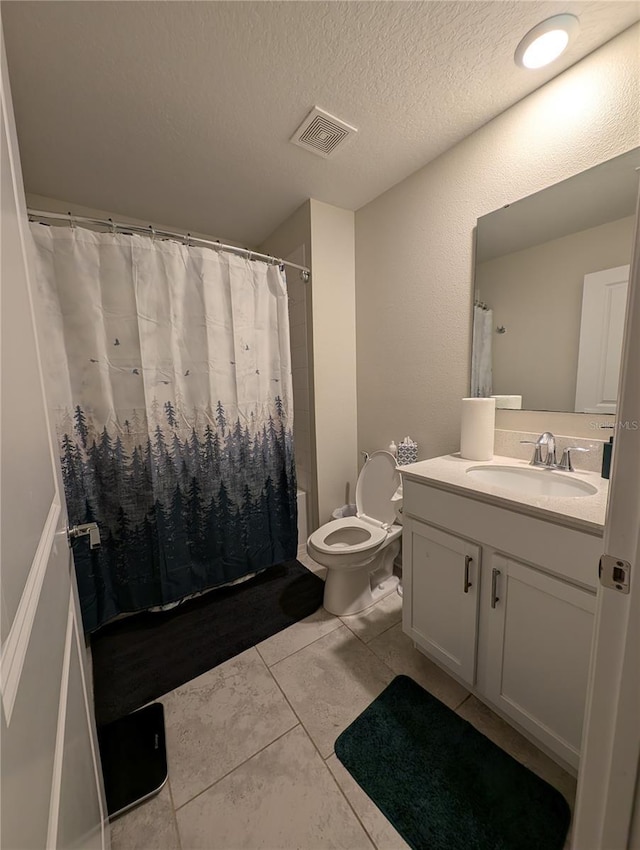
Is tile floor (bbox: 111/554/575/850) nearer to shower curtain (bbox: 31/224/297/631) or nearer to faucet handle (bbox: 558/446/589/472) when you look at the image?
shower curtain (bbox: 31/224/297/631)

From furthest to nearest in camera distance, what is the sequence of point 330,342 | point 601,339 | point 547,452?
point 330,342 < point 547,452 < point 601,339

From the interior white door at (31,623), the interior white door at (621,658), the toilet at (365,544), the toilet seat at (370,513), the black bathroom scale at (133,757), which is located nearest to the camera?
the interior white door at (31,623)

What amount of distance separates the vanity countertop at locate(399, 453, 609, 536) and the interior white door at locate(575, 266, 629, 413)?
0.30 metres

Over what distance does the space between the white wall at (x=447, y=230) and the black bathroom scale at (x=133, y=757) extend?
5.71 ft

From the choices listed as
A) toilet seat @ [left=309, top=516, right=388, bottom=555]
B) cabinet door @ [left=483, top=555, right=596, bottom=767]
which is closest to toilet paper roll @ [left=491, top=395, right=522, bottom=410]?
cabinet door @ [left=483, top=555, right=596, bottom=767]

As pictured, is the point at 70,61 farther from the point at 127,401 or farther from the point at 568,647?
the point at 568,647

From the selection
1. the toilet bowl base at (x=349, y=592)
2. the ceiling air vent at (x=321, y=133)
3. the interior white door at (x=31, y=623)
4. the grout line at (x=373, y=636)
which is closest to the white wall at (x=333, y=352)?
the ceiling air vent at (x=321, y=133)

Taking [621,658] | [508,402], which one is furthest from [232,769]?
[508,402]

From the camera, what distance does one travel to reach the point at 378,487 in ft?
6.79

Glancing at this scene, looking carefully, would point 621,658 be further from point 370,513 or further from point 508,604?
point 370,513

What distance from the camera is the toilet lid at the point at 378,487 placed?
1.98 m

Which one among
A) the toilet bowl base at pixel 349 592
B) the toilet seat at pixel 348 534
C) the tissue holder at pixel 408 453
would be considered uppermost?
the tissue holder at pixel 408 453

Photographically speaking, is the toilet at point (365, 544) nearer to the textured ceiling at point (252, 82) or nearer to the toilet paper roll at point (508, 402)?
the toilet paper roll at point (508, 402)

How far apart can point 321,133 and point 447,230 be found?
772 millimetres
